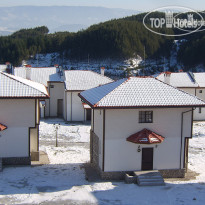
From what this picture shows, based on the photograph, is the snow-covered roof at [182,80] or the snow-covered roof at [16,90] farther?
the snow-covered roof at [182,80]

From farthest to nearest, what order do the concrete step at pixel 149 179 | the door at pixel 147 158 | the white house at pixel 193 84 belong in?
the white house at pixel 193 84 → the door at pixel 147 158 → the concrete step at pixel 149 179

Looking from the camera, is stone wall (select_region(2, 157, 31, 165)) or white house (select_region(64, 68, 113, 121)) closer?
stone wall (select_region(2, 157, 31, 165))

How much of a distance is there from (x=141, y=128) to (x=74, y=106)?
21.0 metres

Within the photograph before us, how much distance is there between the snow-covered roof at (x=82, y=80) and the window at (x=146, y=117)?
67.3 feet

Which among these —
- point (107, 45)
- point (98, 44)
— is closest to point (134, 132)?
point (107, 45)

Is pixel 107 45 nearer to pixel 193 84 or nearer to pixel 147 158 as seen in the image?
pixel 193 84

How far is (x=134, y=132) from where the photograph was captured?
835 inches

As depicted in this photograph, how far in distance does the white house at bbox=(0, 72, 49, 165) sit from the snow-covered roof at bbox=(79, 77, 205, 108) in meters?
3.15

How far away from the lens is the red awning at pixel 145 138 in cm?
2064

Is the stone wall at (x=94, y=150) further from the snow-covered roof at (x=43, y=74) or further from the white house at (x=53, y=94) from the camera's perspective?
the snow-covered roof at (x=43, y=74)

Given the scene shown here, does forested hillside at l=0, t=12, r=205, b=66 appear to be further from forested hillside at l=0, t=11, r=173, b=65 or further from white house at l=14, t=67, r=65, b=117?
white house at l=14, t=67, r=65, b=117

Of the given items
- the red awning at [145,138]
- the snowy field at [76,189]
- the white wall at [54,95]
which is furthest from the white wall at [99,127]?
the white wall at [54,95]

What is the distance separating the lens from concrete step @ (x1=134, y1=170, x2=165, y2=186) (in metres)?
20.4

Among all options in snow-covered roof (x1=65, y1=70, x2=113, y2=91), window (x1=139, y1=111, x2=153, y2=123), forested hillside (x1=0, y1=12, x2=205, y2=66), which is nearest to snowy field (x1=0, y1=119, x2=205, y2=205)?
window (x1=139, y1=111, x2=153, y2=123)
